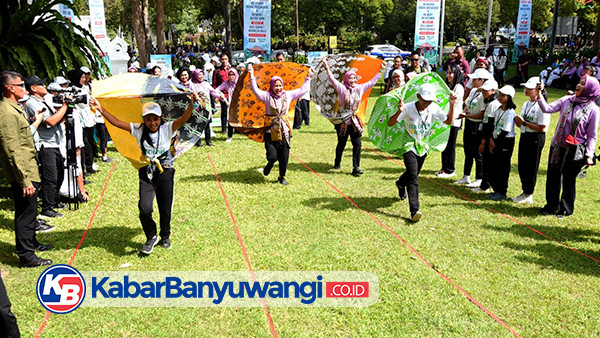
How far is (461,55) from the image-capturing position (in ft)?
35.3

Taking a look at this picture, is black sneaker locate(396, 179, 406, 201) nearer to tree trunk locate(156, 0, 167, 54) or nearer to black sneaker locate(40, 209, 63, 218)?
black sneaker locate(40, 209, 63, 218)

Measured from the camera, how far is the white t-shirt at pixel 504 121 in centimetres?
700

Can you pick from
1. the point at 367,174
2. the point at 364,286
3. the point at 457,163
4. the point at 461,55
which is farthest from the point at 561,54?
the point at 364,286

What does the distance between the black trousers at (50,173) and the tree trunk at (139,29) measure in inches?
686

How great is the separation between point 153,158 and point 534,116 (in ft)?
17.8

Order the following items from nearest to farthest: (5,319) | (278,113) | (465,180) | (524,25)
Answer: (5,319) < (278,113) < (465,180) < (524,25)

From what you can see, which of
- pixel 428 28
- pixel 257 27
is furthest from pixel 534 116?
pixel 428 28

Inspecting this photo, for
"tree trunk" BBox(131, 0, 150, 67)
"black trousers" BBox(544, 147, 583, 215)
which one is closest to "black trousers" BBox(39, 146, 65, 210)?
"black trousers" BBox(544, 147, 583, 215)

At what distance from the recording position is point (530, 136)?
275 inches

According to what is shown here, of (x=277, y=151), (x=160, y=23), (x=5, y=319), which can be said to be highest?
(x=160, y=23)

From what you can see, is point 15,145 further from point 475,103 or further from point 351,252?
point 475,103

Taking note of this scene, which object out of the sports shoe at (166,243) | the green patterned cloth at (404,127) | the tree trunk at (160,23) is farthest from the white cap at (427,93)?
the tree trunk at (160,23)

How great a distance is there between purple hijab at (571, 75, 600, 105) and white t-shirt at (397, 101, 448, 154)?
5.92 feet

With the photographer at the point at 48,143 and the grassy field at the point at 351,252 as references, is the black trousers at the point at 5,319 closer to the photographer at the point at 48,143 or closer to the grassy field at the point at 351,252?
the grassy field at the point at 351,252
